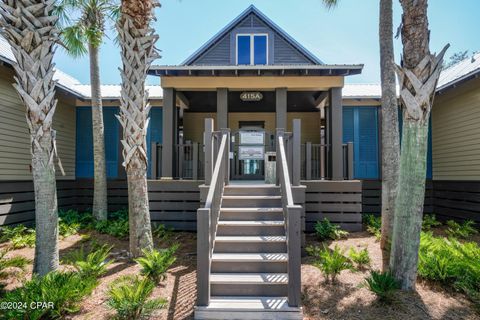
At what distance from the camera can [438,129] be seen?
1003cm

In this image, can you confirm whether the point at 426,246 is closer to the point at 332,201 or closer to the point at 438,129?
the point at 332,201

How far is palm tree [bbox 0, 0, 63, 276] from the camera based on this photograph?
395 cm

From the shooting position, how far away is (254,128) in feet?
29.8

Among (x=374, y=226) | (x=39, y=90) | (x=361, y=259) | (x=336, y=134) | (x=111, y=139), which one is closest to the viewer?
(x=39, y=90)

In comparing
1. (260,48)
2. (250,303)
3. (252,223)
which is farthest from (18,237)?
(260,48)

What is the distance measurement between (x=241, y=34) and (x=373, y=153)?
671 centimetres

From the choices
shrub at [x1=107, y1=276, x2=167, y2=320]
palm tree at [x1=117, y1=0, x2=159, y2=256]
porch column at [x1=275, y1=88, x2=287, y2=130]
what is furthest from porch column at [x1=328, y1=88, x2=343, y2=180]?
shrub at [x1=107, y1=276, x2=167, y2=320]

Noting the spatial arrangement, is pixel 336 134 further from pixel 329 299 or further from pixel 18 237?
pixel 18 237

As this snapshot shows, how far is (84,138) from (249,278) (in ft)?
30.6

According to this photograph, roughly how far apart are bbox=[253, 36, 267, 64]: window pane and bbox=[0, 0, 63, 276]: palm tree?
777cm

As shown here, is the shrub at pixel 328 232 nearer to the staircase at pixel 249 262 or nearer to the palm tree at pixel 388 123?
the palm tree at pixel 388 123

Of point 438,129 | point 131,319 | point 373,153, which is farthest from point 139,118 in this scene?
point 438,129

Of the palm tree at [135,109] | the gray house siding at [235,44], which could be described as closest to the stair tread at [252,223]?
the palm tree at [135,109]

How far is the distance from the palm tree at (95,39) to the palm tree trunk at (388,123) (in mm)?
7621
